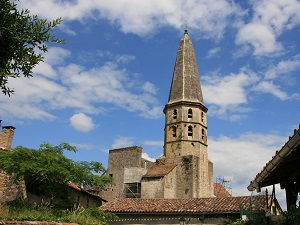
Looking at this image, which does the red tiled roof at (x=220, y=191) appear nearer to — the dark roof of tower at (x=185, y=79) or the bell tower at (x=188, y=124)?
the bell tower at (x=188, y=124)

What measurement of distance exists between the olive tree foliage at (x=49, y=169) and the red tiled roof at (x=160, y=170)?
44.8 ft

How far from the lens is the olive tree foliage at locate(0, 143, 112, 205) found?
19938 mm

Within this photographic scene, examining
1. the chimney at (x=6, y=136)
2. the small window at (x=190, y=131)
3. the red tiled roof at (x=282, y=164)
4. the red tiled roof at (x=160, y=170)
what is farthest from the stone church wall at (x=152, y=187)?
the red tiled roof at (x=282, y=164)

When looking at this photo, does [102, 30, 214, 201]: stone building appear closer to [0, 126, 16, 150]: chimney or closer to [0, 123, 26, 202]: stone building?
[0, 126, 16, 150]: chimney

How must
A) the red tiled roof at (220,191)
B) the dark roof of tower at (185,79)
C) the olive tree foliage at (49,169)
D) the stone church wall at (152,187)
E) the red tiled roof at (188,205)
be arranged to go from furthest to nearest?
the red tiled roof at (220,191) → the dark roof of tower at (185,79) → the stone church wall at (152,187) → the red tiled roof at (188,205) → the olive tree foliage at (49,169)

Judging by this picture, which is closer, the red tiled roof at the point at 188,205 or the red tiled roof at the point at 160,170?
the red tiled roof at the point at 188,205

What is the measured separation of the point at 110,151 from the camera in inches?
1646

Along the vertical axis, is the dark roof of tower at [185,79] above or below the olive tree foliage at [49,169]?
above

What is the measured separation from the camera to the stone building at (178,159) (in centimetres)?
3619

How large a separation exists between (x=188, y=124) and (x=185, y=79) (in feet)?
19.6

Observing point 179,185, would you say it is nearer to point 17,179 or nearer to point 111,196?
point 111,196

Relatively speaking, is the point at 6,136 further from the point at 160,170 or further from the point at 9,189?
the point at 160,170

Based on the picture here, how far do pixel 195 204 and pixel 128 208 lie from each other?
5.21m

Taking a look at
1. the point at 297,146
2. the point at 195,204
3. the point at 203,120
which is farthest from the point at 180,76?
the point at 297,146
